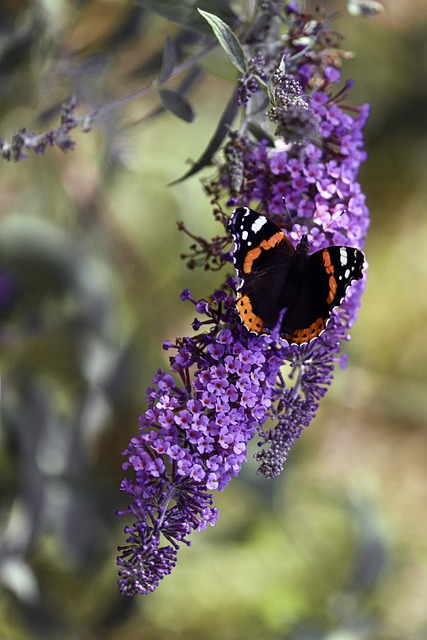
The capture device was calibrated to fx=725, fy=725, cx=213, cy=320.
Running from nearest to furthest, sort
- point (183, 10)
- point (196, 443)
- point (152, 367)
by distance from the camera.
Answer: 1. point (196, 443)
2. point (183, 10)
3. point (152, 367)

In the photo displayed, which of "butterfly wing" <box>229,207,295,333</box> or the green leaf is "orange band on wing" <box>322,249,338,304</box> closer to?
"butterfly wing" <box>229,207,295,333</box>

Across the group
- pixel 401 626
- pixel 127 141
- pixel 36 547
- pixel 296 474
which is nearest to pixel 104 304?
pixel 127 141

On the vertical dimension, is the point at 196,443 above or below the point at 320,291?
below

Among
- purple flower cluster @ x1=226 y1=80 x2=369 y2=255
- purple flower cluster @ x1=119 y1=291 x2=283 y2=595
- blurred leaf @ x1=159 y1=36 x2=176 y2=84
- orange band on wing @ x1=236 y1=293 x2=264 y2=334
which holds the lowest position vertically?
purple flower cluster @ x1=119 y1=291 x2=283 y2=595

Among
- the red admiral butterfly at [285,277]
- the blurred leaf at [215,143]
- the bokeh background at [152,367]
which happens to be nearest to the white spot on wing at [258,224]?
the red admiral butterfly at [285,277]

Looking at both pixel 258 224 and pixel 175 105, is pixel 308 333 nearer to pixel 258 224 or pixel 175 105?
pixel 258 224

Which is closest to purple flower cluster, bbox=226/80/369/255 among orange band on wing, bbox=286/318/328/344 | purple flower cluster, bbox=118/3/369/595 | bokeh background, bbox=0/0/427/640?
purple flower cluster, bbox=118/3/369/595

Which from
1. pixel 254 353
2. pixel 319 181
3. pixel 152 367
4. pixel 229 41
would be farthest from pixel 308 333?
pixel 152 367
